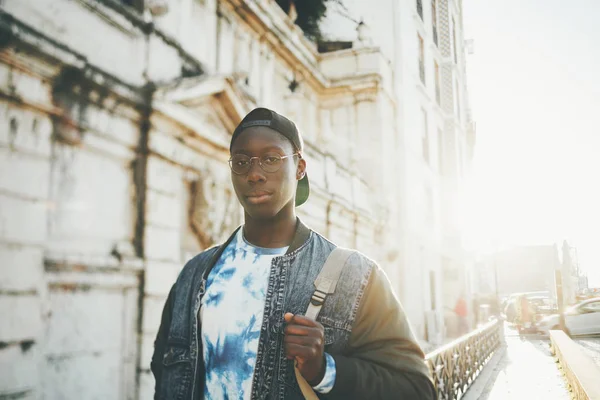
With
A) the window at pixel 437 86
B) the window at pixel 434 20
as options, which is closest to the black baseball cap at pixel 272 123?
the window at pixel 437 86

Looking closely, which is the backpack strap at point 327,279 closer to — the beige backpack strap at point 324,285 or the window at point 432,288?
the beige backpack strap at point 324,285

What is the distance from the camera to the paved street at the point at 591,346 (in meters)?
13.3

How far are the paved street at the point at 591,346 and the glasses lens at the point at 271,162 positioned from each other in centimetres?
1298

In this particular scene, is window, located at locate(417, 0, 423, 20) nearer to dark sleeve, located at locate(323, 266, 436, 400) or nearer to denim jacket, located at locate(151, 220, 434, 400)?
denim jacket, located at locate(151, 220, 434, 400)

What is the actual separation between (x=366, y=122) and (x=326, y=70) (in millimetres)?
2398

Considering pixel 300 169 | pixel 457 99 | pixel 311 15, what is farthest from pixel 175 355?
pixel 457 99

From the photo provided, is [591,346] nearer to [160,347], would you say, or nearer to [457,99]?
[457,99]

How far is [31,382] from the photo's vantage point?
13.8ft

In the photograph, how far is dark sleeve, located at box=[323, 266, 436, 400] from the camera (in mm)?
1602

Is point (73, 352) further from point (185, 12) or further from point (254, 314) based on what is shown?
point (185, 12)

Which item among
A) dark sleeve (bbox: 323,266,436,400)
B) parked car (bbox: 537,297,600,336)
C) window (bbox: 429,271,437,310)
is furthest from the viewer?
window (bbox: 429,271,437,310)

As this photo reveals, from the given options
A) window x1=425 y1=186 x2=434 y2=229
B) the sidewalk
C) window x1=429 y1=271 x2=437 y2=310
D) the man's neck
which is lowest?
the sidewalk

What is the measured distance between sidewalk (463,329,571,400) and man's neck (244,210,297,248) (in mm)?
8914

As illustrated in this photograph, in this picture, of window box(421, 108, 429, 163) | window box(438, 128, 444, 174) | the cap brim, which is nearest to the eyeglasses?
the cap brim
